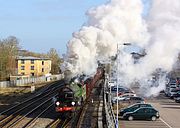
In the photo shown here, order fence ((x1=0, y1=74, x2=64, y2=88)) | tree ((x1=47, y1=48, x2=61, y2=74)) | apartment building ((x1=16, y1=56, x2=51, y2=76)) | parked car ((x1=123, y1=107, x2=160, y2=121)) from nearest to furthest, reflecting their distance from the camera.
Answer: parked car ((x1=123, y1=107, x2=160, y2=121)) < fence ((x1=0, y1=74, x2=64, y2=88)) < tree ((x1=47, y1=48, x2=61, y2=74)) < apartment building ((x1=16, y1=56, x2=51, y2=76))

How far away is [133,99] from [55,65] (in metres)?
84.8

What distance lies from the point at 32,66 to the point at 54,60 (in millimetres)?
8313

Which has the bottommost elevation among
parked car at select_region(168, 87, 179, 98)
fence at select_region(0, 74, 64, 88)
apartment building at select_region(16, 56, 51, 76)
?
parked car at select_region(168, 87, 179, 98)

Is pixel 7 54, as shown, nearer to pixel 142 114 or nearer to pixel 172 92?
pixel 172 92

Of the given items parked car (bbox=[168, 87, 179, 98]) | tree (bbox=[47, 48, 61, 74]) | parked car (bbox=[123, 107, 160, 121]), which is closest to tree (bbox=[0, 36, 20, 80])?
tree (bbox=[47, 48, 61, 74])

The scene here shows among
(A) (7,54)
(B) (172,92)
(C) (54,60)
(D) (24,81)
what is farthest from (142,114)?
(C) (54,60)

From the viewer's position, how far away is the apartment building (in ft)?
455

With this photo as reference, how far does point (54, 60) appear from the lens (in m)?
138

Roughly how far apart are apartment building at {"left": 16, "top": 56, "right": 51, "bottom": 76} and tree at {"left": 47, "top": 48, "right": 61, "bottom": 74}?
270 centimetres

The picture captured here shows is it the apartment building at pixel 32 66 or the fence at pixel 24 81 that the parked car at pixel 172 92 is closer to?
the fence at pixel 24 81

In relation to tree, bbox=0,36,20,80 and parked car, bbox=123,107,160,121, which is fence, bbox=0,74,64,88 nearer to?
tree, bbox=0,36,20,80

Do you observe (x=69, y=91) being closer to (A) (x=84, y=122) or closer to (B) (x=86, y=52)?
(A) (x=84, y=122)

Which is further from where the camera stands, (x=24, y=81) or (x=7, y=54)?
(x=7, y=54)

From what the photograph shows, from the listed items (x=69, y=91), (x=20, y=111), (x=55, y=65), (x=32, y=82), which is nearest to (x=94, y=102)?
(x=20, y=111)
